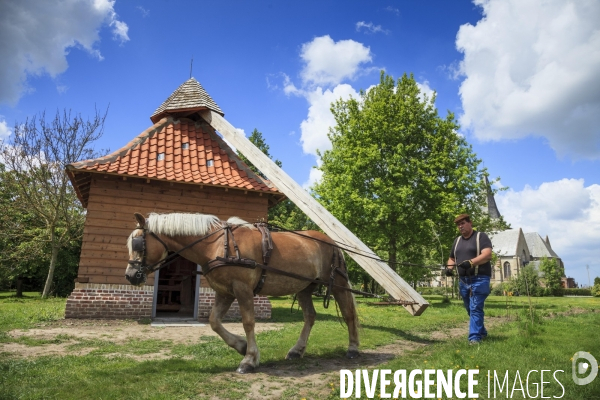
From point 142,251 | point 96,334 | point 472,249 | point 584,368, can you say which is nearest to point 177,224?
point 142,251

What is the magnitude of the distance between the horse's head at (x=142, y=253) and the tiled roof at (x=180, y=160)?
5227 mm

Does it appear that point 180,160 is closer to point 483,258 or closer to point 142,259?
point 142,259

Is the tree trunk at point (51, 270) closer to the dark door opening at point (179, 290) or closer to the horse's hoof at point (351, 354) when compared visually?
the dark door opening at point (179, 290)

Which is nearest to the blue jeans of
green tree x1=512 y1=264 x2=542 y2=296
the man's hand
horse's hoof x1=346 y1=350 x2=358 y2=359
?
the man's hand

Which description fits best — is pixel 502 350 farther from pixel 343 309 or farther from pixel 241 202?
pixel 241 202

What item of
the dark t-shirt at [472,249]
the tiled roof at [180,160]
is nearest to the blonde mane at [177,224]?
the dark t-shirt at [472,249]

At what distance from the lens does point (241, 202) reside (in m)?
11.0

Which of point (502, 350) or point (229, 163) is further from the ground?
point (229, 163)

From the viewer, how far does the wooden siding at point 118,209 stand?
31.9 ft

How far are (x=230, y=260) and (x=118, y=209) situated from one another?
20.5 ft

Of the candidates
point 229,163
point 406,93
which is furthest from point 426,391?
point 406,93

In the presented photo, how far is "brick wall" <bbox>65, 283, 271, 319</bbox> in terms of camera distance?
958cm

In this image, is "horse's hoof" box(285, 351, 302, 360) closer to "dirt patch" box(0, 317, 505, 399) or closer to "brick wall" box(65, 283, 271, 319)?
"dirt patch" box(0, 317, 505, 399)

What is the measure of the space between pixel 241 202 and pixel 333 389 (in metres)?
7.49
